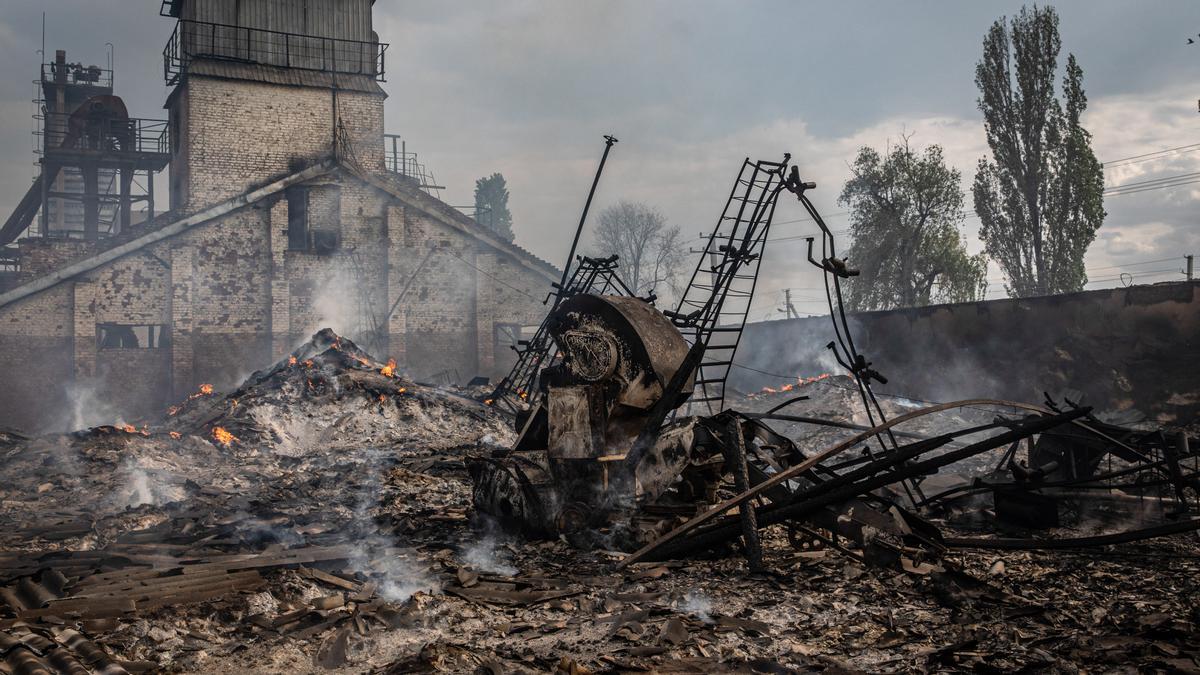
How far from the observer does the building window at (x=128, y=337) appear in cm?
2562

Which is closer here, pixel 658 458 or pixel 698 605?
pixel 698 605

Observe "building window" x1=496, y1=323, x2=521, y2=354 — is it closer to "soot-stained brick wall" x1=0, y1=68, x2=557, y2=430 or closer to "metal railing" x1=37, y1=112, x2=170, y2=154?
"soot-stained brick wall" x1=0, y1=68, x2=557, y2=430

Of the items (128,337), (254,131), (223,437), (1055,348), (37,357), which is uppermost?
(254,131)

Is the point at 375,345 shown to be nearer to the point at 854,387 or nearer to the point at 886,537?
the point at 854,387

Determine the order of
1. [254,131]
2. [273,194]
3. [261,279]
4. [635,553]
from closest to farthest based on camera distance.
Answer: [635,553], [261,279], [273,194], [254,131]

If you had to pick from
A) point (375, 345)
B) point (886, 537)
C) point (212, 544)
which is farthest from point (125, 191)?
point (886, 537)

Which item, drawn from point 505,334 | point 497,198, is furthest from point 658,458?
point 497,198

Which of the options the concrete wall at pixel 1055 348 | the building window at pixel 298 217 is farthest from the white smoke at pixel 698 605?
the building window at pixel 298 217

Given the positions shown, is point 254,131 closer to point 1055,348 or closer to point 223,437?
point 223,437

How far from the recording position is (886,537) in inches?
283

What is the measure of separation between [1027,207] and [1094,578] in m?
28.5

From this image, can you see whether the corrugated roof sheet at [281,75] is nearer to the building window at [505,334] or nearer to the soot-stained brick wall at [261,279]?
the soot-stained brick wall at [261,279]

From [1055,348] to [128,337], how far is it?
111 ft

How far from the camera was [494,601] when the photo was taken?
6926 mm
